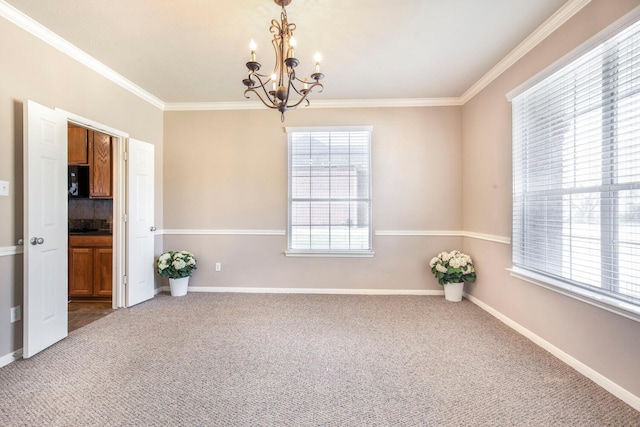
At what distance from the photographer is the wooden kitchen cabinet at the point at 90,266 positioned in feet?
11.5

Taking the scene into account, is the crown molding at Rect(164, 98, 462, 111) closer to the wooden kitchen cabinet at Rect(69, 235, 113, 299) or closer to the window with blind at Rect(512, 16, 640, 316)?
the window with blind at Rect(512, 16, 640, 316)

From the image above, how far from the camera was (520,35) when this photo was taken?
2.37 metres

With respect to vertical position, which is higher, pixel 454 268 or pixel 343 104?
pixel 343 104

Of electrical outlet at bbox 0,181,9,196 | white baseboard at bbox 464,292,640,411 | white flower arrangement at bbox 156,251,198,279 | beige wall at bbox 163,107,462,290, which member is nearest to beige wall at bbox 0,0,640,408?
beige wall at bbox 163,107,462,290

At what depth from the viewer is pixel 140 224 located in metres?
3.46

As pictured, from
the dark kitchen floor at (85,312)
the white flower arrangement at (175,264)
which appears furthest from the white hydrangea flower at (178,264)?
the dark kitchen floor at (85,312)

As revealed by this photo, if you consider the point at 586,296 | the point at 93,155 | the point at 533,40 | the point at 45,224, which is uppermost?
the point at 533,40

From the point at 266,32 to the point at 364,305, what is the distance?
309cm

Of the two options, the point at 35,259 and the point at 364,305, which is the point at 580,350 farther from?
the point at 35,259

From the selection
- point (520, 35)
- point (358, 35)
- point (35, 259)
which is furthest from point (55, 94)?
point (520, 35)

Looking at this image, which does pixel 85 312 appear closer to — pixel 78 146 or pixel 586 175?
pixel 78 146

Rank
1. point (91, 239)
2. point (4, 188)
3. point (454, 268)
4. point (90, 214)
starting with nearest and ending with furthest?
point (4, 188) → point (454, 268) → point (91, 239) → point (90, 214)

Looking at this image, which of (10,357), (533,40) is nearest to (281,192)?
(10,357)

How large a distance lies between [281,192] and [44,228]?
241 centimetres
